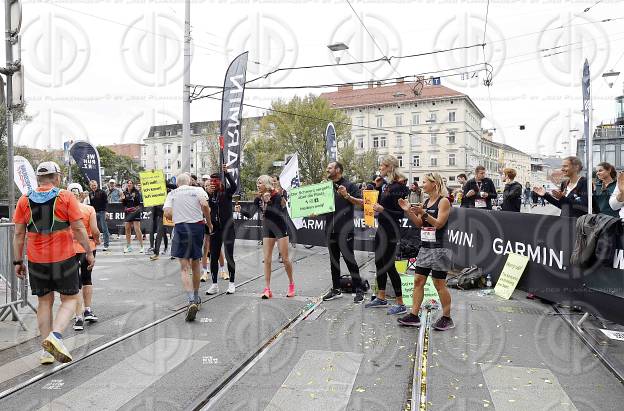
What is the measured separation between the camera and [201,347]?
5027mm

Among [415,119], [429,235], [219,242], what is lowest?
[219,242]

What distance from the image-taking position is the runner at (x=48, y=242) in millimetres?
4660

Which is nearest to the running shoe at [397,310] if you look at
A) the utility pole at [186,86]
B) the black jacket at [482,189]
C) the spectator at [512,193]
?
the spectator at [512,193]

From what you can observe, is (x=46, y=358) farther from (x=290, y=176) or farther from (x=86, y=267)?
(x=290, y=176)

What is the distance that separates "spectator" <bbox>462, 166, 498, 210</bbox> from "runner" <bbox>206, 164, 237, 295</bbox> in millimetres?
5960

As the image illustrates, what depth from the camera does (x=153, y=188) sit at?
11.5m

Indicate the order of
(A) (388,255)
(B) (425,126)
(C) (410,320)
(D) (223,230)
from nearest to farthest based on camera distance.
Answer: (C) (410,320) → (A) (388,255) → (D) (223,230) → (B) (425,126)

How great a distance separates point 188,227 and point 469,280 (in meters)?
4.71

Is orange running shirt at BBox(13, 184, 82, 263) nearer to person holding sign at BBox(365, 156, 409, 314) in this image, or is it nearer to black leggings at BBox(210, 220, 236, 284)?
black leggings at BBox(210, 220, 236, 284)

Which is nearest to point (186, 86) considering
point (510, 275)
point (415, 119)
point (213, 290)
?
point (213, 290)

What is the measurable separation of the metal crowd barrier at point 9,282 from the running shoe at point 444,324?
4.99m

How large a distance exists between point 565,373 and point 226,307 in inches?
168

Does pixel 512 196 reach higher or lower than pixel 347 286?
higher

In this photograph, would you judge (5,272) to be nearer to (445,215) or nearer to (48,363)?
(48,363)
